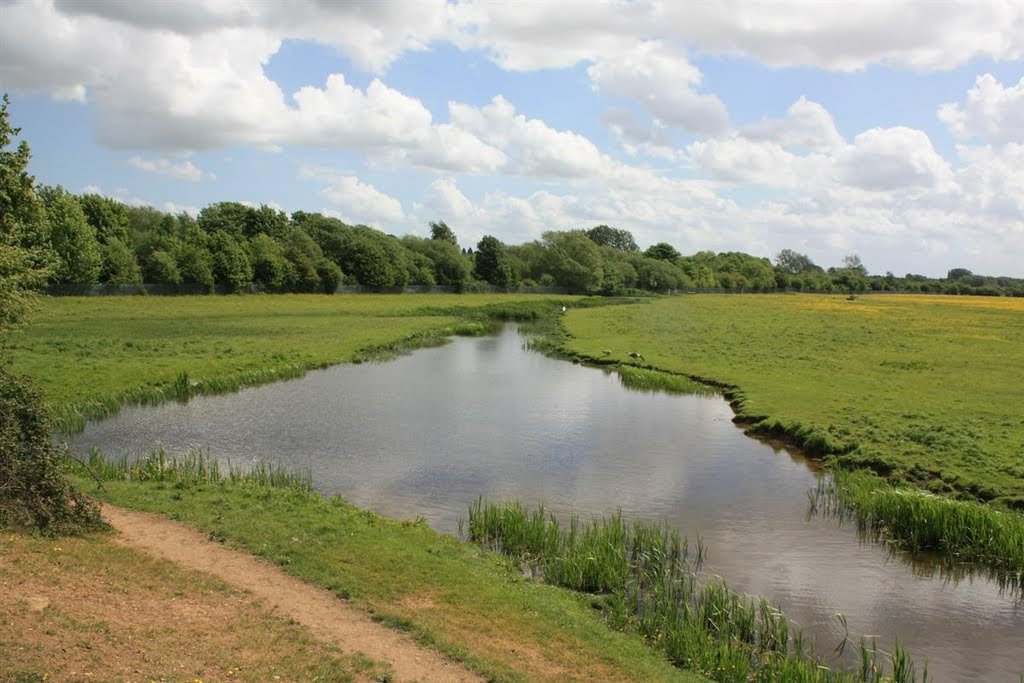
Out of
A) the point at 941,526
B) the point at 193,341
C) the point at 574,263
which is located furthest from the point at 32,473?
the point at 574,263

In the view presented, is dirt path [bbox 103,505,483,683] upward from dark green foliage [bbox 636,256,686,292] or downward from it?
downward

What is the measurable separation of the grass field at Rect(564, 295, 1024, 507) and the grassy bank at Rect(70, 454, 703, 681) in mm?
13854

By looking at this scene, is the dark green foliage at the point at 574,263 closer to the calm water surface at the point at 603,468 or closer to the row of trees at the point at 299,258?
the row of trees at the point at 299,258

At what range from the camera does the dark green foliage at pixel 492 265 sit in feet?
501

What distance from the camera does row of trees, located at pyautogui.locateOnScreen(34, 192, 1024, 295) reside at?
92062 millimetres

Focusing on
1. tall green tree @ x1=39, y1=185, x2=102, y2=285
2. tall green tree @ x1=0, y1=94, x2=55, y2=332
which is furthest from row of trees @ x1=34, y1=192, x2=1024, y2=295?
tall green tree @ x1=0, y1=94, x2=55, y2=332

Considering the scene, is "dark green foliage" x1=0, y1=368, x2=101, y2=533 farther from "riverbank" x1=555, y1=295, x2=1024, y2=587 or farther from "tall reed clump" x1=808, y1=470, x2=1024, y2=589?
"riverbank" x1=555, y1=295, x2=1024, y2=587

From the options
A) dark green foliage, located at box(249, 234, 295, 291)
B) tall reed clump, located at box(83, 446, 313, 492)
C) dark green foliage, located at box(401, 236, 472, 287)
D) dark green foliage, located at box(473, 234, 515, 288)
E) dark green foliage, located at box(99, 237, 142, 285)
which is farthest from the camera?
dark green foliage, located at box(473, 234, 515, 288)

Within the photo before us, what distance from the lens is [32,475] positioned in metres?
13.3

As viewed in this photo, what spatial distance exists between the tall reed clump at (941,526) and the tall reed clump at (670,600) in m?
5.39

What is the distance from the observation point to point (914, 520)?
61.0 ft

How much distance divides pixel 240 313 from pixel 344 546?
68.7 metres

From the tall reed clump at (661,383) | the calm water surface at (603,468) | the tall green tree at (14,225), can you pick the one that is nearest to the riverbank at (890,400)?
the tall reed clump at (661,383)

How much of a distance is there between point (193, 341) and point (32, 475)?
128 ft
